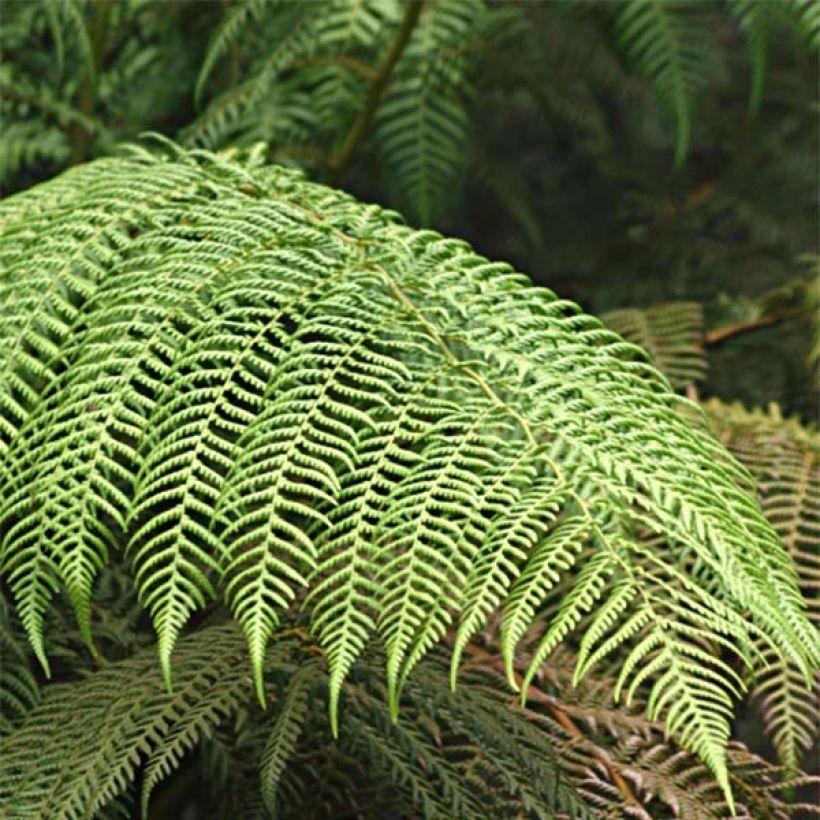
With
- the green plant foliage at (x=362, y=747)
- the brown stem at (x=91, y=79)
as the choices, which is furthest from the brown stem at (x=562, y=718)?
the brown stem at (x=91, y=79)

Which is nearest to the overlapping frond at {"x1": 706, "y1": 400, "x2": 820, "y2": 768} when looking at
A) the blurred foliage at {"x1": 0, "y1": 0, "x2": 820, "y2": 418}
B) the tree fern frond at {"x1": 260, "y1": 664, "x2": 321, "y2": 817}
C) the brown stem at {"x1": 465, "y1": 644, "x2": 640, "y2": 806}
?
the brown stem at {"x1": 465, "y1": 644, "x2": 640, "y2": 806}

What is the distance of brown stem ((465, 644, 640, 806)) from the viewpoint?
1.01 metres

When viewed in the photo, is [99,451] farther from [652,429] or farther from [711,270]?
[711,270]

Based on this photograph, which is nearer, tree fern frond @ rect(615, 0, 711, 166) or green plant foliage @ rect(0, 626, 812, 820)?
green plant foliage @ rect(0, 626, 812, 820)

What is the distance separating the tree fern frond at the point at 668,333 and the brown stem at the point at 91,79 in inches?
28.3

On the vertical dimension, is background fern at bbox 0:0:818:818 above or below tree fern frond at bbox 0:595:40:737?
above

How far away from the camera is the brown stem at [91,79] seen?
Result: 168cm

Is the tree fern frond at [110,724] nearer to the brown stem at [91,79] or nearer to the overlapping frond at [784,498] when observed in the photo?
the overlapping frond at [784,498]

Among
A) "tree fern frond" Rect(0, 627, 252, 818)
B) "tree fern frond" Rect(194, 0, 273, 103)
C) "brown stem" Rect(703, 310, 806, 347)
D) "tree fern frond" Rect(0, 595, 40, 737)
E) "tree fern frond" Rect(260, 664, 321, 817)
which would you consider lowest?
"tree fern frond" Rect(0, 595, 40, 737)

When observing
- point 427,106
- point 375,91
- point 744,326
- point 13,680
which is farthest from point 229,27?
point 13,680

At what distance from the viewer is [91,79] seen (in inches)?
66.4

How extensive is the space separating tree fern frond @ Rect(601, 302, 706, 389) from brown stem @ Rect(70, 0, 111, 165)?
718 mm

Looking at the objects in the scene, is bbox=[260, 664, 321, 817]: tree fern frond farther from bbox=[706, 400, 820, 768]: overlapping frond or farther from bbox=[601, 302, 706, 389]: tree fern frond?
bbox=[601, 302, 706, 389]: tree fern frond

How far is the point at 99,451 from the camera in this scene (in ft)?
A: 2.90
